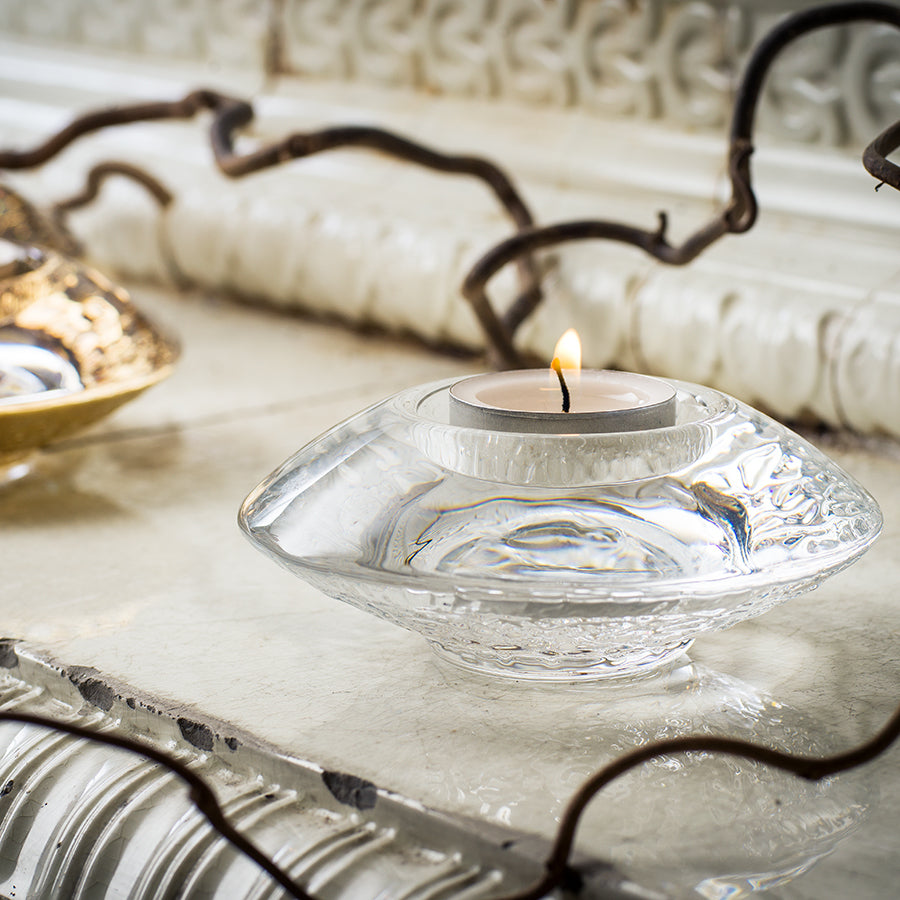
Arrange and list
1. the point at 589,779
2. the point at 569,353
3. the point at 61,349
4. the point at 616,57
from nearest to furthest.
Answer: the point at 589,779 → the point at 569,353 → the point at 61,349 → the point at 616,57

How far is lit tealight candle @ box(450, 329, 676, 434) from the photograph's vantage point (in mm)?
322

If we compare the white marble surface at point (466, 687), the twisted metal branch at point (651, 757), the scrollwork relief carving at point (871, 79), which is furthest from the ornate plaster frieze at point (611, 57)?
the twisted metal branch at point (651, 757)

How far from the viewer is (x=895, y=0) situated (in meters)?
0.57

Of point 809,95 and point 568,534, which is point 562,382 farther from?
point 809,95

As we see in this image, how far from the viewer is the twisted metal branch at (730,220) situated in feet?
1.54

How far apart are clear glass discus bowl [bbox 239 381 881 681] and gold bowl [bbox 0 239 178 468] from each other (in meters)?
0.18

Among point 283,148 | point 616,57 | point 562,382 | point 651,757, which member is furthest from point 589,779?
point 616,57

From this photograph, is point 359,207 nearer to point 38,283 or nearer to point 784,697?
point 38,283

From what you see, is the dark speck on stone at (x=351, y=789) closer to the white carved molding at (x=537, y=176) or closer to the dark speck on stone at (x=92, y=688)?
the dark speck on stone at (x=92, y=688)

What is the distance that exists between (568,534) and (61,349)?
30 cm

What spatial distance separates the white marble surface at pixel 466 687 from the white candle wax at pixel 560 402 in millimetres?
83

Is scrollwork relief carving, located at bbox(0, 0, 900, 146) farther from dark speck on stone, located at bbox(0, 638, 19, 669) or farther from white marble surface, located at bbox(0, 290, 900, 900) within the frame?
dark speck on stone, located at bbox(0, 638, 19, 669)

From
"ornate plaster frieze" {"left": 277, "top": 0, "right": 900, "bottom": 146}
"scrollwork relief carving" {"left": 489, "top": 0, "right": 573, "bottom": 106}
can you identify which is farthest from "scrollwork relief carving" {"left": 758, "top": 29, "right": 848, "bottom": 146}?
"scrollwork relief carving" {"left": 489, "top": 0, "right": 573, "bottom": 106}

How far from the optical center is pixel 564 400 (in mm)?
335
